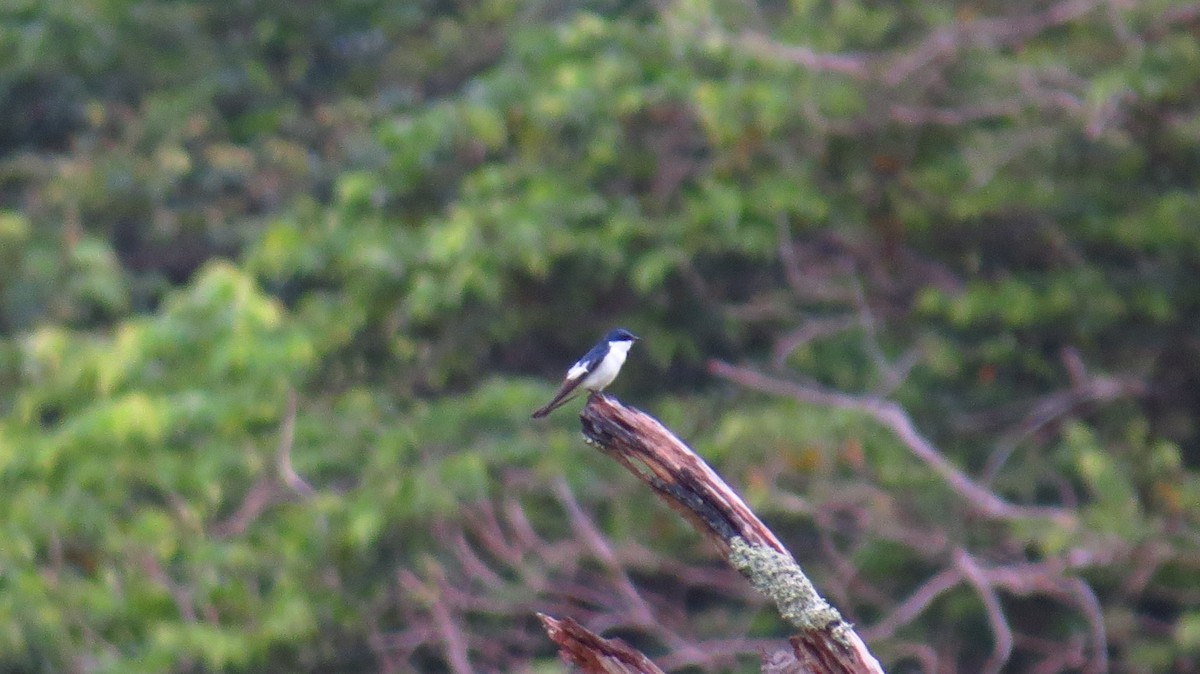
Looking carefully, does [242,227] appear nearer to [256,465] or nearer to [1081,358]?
[256,465]

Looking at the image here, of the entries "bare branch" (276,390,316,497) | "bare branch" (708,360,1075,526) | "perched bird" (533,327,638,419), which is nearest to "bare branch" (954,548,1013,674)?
"bare branch" (708,360,1075,526)

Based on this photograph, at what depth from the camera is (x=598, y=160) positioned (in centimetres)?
941

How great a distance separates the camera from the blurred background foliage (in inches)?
323

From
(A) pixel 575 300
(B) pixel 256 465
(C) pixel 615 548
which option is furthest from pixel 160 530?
(A) pixel 575 300

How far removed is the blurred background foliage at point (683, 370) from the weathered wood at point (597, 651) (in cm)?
401

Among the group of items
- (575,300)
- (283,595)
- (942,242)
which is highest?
(942,242)

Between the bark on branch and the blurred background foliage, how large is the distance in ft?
12.2

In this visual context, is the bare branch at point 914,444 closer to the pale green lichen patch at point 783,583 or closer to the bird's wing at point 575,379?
the bird's wing at point 575,379

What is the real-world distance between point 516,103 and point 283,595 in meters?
3.07

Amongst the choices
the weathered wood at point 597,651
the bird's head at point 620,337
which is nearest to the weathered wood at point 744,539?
the weathered wood at point 597,651

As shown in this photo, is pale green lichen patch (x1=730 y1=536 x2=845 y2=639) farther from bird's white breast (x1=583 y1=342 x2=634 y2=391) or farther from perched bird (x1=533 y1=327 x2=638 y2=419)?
bird's white breast (x1=583 y1=342 x2=634 y2=391)

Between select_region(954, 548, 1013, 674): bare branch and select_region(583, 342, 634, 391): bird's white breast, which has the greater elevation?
select_region(583, 342, 634, 391): bird's white breast

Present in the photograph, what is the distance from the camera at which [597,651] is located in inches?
151

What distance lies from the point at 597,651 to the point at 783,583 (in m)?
→ 0.48
